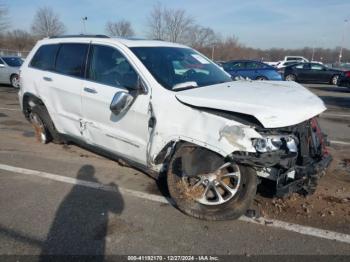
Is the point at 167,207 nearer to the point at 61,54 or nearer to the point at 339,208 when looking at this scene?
the point at 339,208

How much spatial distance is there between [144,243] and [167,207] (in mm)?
767

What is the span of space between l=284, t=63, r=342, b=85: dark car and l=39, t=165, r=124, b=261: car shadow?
71.4ft

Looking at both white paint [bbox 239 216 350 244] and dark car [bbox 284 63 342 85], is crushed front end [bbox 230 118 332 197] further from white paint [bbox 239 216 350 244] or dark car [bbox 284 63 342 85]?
dark car [bbox 284 63 342 85]

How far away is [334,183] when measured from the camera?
15.5ft

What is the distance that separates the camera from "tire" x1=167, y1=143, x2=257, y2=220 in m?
3.60

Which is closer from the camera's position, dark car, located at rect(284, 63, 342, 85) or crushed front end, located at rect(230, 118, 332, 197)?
crushed front end, located at rect(230, 118, 332, 197)

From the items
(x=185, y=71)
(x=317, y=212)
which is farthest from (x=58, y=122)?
(x=317, y=212)

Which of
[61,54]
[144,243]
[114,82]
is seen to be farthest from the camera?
[61,54]

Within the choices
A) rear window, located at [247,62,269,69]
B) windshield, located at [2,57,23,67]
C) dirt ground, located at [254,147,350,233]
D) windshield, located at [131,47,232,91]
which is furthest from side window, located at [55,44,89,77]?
rear window, located at [247,62,269,69]

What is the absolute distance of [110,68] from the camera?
464 centimetres

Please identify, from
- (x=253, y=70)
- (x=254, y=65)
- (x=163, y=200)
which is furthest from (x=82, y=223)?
(x=254, y=65)

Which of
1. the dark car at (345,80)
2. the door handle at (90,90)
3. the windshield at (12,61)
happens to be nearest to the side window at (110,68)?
the door handle at (90,90)

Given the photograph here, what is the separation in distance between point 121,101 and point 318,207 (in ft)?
8.43

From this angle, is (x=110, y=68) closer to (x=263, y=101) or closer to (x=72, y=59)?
(x=72, y=59)
